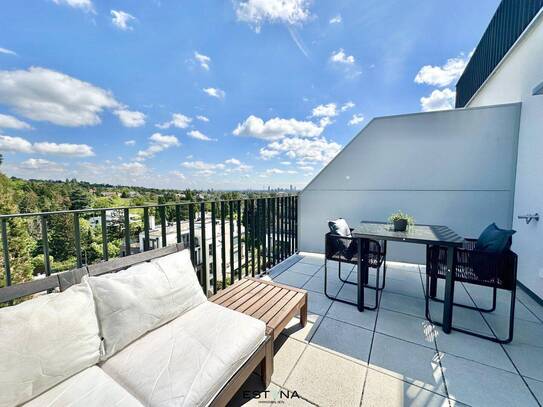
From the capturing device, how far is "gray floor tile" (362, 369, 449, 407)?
133 centimetres

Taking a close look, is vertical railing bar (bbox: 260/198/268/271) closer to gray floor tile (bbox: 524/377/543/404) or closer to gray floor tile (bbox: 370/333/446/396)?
gray floor tile (bbox: 370/333/446/396)

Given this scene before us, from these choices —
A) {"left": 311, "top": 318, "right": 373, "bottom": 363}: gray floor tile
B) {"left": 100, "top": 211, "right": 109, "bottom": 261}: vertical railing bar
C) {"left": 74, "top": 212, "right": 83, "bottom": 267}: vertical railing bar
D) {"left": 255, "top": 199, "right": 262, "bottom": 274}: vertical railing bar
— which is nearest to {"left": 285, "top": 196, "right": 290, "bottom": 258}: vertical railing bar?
{"left": 255, "top": 199, "right": 262, "bottom": 274}: vertical railing bar

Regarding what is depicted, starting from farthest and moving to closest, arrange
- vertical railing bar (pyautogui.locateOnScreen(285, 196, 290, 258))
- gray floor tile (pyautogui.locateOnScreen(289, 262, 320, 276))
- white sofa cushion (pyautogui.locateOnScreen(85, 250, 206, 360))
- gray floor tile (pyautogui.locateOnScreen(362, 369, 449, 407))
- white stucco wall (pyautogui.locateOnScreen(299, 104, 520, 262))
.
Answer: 1. vertical railing bar (pyautogui.locateOnScreen(285, 196, 290, 258))
2. gray floor tile (pyautogui.locateOnScreen(289, 262, 320, 276))
3. white stucco wall (pyautogui.locateOnScreen(299, 104, 520, 262))
4. gray floor tile (pyautogui.locateOnScreen(362, 369, 449, 407))
5. white sofa cushion (pyautogui.locateOnScreen(85, 250, 206, 360))

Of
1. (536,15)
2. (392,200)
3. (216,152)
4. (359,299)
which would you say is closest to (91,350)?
(359,299)

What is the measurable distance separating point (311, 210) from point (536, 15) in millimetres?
3971

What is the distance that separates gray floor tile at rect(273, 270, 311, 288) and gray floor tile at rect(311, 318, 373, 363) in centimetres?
93

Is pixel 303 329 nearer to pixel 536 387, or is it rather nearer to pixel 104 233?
pixel 536 387

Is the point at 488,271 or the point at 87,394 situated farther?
the point at 488,271

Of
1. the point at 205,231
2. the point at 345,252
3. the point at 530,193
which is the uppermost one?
the point at 530,193

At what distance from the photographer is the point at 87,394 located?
928 millimetres

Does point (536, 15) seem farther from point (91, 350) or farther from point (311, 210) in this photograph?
point (91, 350)

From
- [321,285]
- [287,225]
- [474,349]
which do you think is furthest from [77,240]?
[474,349]

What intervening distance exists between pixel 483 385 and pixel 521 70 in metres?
4.31

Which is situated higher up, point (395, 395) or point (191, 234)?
point (191, 234)
